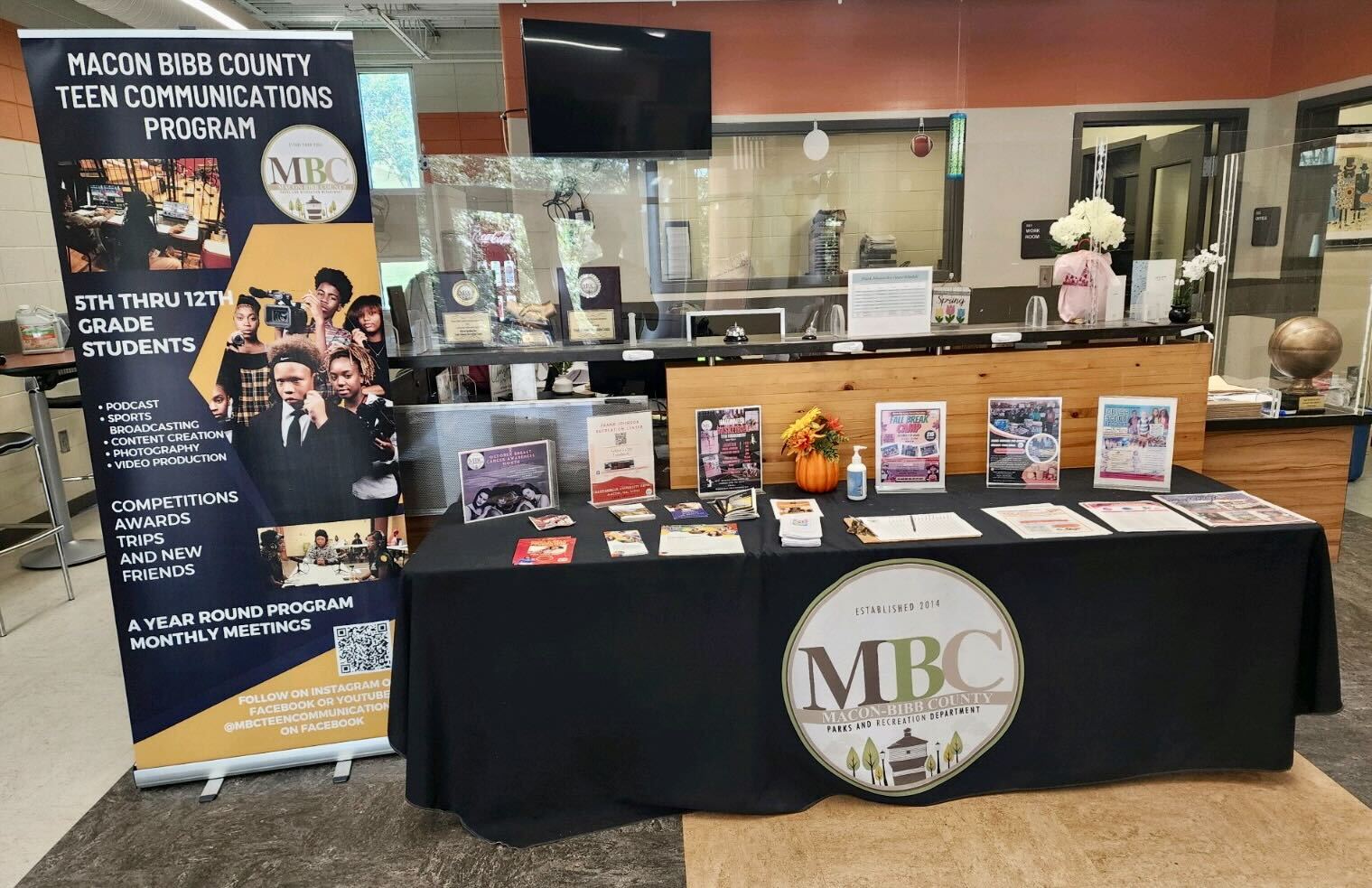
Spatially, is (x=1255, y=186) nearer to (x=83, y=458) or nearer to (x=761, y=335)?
(x=761, y=335)

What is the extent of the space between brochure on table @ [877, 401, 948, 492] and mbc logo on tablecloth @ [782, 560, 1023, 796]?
0.47m

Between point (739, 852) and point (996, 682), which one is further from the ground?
point (996, 682)

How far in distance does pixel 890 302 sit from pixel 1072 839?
1574mm

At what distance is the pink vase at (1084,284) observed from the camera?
2689mm

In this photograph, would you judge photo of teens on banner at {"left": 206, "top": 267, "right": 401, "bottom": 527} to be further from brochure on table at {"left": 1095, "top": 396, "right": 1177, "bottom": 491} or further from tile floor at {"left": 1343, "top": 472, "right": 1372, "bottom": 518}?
tile floor at {"left": 1343, "top": 472, "right": 1372, "bottom": 518}

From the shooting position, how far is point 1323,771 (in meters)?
2.25

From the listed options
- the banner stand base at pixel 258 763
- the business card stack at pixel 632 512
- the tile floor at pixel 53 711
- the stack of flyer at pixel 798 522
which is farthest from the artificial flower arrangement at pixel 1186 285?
the tile floor at pixel 53 711

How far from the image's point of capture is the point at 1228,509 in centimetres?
222

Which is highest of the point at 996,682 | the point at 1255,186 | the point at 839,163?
the point at 839,163

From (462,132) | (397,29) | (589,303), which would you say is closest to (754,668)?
(589,303)

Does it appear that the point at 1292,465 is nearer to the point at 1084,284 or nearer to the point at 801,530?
the point at 1084,284

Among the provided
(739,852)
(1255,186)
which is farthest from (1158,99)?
(739,852)

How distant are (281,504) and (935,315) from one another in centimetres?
221

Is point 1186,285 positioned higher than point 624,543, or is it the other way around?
point 1186,285
